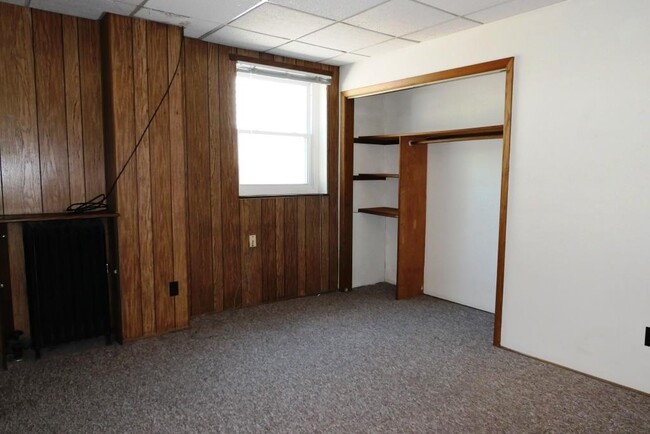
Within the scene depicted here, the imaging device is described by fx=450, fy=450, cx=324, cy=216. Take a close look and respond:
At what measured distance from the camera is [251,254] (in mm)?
4098

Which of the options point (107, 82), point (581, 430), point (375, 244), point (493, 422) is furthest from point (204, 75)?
point (581, 430)

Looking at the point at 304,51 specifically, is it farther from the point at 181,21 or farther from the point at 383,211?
the point at 383,211

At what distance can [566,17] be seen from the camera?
2717 millimetres

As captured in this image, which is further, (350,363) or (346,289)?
(346,289)

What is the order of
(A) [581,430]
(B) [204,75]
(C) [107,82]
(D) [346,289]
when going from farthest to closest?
(D) [346,289] < (B) [204,75] < (C) [107,82] < (A) [581,430]

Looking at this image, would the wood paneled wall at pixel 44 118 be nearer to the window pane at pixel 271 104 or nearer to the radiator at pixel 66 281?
the radiator at pixel 66 281

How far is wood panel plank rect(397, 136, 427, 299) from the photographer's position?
4234mm

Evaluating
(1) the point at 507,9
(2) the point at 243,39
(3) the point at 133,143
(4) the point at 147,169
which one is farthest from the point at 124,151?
(1) the point at 507,9

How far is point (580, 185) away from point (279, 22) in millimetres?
2223

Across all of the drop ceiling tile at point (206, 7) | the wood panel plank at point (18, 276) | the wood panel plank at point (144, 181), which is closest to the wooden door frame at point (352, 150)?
the drop ceiling tile at point (206, 7)

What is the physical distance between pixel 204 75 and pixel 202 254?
1.49 metres

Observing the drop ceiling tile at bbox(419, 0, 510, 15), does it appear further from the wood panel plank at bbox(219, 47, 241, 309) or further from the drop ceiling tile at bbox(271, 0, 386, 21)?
the wood panel plank at bbox(219, 47, 241, 309)

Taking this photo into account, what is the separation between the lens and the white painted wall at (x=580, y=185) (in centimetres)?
249

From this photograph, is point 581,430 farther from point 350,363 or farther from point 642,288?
point 350,363
